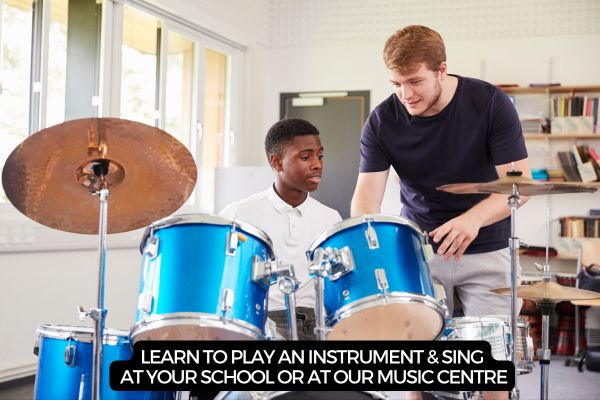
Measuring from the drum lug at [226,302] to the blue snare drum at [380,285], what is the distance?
0.27m

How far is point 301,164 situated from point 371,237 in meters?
0.79

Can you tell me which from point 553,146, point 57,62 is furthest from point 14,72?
point 553,146

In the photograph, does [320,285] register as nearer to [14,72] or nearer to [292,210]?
[292,210]

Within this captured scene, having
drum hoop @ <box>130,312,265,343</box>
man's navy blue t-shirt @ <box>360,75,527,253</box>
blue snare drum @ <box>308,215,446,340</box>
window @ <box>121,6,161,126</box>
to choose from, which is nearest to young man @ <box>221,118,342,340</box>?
man's navy blue t-shirt @ <box>360,75,527,253</box>

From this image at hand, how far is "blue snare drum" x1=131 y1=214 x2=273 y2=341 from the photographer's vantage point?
65.8 inches

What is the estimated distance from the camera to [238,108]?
6164mm

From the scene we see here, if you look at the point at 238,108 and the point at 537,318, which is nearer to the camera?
the point at 537,318

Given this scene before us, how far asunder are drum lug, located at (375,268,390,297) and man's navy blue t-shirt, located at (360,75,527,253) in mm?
693

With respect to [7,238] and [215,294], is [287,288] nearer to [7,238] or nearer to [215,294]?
[215,294]

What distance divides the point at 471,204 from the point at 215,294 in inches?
42.2

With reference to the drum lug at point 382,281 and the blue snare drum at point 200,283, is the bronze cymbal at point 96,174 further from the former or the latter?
the drum lug at point 382,281

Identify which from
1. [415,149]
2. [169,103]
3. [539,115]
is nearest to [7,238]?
[169,103]

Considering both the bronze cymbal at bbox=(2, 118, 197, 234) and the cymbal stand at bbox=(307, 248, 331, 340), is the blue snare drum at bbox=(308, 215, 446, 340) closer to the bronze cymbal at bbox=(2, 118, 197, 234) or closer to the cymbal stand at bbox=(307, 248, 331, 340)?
the cymbal stand at bbox=(307, 248, 331, 340)

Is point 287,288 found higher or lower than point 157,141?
lower
